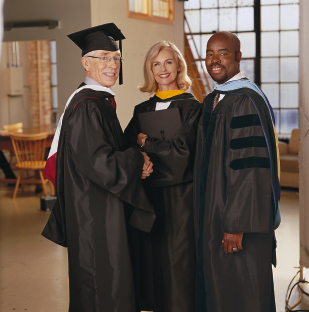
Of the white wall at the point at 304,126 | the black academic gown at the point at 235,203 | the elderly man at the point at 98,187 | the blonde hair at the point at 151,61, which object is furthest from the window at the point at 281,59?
the elderly man at the point at 98,187

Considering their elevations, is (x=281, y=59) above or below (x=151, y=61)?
above

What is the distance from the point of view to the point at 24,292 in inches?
146

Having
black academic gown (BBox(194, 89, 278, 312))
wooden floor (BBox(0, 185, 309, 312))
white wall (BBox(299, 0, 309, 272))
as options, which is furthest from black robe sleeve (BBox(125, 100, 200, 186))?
wooden floor (BBox(0, 185, 309, 312))

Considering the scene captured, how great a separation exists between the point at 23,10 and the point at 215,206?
511 centimetres

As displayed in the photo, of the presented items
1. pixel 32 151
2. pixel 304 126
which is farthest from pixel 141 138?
pixel 32 151

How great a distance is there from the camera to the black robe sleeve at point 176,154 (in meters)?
2.69

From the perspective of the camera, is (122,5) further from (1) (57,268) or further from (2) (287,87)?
(2) (287,87)

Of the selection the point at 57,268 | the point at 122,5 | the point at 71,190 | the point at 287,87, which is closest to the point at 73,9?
the point at 122,5

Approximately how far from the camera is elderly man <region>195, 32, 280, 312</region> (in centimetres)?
232

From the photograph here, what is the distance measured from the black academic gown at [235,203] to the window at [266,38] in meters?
7.61

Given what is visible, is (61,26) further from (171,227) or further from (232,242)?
(232,242)

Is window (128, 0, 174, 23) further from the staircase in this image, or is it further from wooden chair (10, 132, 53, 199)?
wooden chair (10, 132, 53, 199)

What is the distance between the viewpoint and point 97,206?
8.17 feet

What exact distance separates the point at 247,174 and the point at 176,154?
504mm
